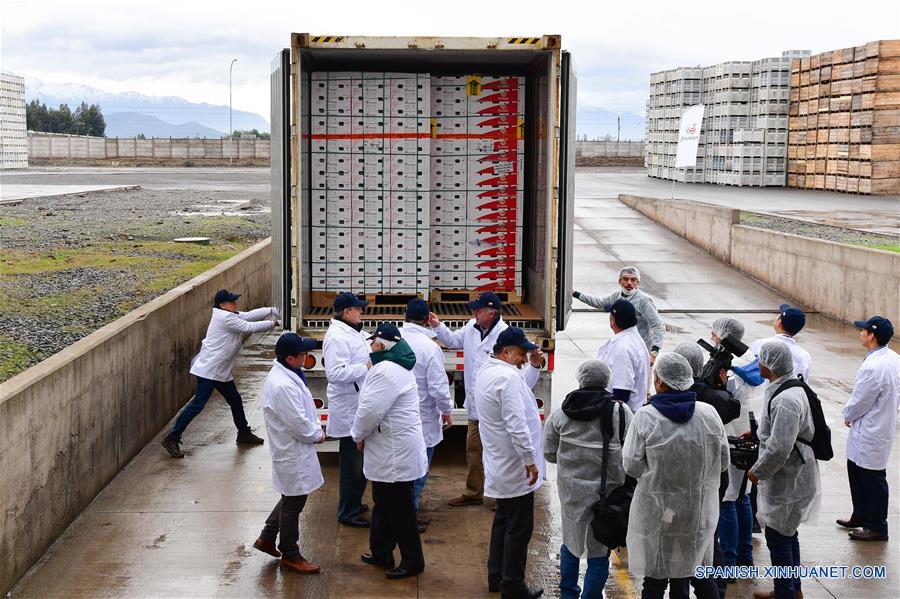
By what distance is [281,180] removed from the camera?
968 cm

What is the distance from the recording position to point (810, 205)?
2877cm

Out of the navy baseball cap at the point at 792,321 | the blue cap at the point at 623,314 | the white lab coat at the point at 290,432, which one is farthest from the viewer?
the blue cap at the point at 623,314

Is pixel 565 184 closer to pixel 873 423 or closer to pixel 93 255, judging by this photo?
pixel 873 423

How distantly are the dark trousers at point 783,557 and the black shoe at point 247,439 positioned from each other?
572 centimetres

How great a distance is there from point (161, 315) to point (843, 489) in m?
7.21

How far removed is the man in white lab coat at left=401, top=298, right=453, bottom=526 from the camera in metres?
8.18

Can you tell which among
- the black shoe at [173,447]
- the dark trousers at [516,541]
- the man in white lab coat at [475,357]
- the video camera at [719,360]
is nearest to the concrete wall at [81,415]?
the black shoe at [173,447]

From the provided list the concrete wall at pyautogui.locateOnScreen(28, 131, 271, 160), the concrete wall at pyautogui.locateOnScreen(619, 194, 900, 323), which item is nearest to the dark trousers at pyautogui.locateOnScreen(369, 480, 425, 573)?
the concrete wall at pyautogui.locateOnScreen(619, 194, 900, 323)

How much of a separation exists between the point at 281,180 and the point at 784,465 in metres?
5.24

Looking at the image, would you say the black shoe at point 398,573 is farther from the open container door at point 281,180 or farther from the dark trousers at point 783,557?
the open container door at point 281,180

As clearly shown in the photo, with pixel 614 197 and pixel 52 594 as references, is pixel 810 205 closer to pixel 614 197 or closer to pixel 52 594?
pixel 614 197

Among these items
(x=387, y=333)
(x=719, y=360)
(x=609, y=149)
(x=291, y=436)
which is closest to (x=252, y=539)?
(x=291, y=436)

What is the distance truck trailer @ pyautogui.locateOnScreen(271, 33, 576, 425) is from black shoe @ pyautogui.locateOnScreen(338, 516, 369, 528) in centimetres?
156

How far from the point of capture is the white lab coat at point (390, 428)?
23.3 ft
